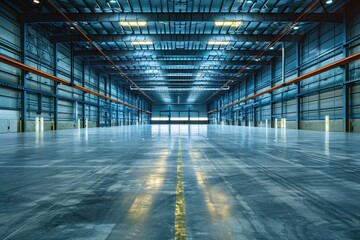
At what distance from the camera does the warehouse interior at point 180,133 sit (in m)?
2.81

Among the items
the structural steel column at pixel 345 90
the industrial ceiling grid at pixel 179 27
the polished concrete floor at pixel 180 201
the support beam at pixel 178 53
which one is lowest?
the polished concrete floor at pixel 180 201

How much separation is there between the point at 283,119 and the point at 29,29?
31724mm

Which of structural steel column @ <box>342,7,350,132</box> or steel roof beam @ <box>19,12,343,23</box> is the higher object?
steel roof beam @ <box>19,12,343,23</box>

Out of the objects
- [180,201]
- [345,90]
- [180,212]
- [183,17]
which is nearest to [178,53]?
[183,17]

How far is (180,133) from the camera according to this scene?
68.2 ft

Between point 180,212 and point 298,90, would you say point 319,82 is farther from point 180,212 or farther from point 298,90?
point 180,212

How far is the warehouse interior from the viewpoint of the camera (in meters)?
2.81

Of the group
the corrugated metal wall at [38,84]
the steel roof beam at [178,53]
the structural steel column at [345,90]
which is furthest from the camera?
the steel roof beam at [178,53]

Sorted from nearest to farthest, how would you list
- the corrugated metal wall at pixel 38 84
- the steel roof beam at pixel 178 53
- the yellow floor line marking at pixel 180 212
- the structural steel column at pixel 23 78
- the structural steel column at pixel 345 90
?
the yellow floor line marking at pixel 180 212 → the structural steel column at pixel 345 90 → the corrugated metal wall at pixel 38 84 → the structural steel column at pixel 23 78 → the steel roof beam at pixel 178 53

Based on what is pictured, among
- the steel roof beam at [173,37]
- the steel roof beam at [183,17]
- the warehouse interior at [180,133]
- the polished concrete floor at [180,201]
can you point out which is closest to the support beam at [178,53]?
the warehouse interior at [180,133]

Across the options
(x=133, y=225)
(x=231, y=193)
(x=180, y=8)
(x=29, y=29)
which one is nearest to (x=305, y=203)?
(x=231, y=193)

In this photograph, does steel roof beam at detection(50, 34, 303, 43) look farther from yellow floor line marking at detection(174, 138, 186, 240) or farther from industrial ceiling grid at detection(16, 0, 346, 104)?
yellow floor line marking at detection(174, 138, 186, 240)

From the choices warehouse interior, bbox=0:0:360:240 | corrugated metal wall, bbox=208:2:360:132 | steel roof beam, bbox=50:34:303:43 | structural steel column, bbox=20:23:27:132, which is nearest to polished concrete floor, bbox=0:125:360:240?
warehouse interior, bbox=0:0:360:240

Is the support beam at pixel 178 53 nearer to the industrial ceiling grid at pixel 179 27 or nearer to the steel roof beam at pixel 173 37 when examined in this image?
the industrial ceiling grid at pixel 179 27
